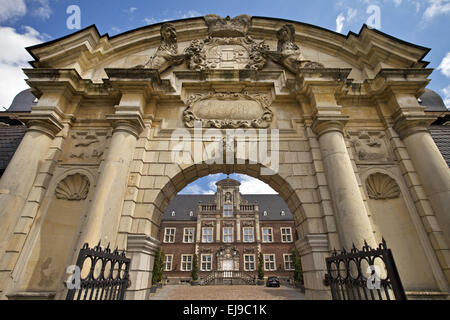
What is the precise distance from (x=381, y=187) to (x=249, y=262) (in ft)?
83.9

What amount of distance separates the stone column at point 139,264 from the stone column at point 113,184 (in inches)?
14.1

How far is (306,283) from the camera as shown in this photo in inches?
173

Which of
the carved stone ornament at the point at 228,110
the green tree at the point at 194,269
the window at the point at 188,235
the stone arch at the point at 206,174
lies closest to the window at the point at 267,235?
the green tree at the point at 194,269

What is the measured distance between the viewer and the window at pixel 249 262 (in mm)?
27225

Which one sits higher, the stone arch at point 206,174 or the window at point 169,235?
the window at point 169,235

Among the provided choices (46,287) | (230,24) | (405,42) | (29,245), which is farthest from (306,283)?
(230,24)

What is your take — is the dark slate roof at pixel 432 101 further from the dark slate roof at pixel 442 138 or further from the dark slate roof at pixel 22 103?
the dark slate roof at pixel 22 103

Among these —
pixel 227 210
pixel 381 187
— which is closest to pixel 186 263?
pixel 227 210

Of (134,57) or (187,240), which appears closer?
(134,57)

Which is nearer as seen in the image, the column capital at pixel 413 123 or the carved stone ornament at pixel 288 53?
the column capital at pixel 413 123

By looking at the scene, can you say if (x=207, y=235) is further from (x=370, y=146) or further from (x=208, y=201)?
(x=370, y=146)

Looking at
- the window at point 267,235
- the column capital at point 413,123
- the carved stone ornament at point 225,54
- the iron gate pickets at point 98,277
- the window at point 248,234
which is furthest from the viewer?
the window at point 267,235

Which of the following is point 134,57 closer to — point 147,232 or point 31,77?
point 31,77

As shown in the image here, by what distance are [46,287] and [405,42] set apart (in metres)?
10.2
